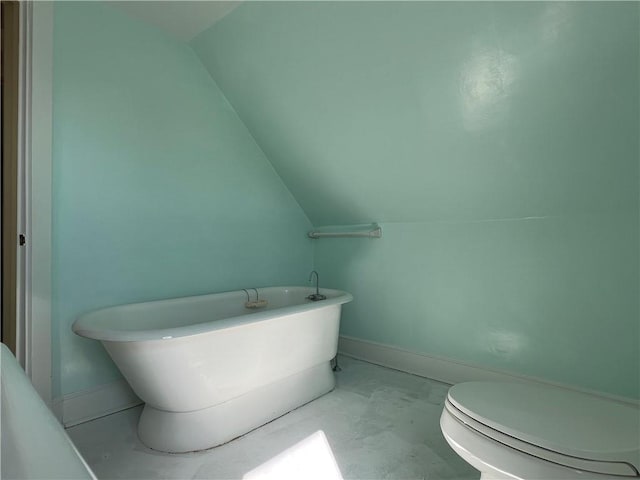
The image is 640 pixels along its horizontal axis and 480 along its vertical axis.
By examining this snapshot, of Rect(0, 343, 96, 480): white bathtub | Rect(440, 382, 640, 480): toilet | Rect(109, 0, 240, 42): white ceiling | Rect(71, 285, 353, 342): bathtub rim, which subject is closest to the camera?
Rect(0, 343, 96, 480): white bathtub

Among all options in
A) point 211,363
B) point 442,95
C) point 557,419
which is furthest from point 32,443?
point 442,95

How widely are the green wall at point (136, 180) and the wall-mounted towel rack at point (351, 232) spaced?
0.59 meters

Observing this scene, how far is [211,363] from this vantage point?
1523 mm

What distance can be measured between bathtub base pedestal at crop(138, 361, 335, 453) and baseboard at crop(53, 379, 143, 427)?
0.37m

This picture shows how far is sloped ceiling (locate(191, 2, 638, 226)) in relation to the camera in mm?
1378

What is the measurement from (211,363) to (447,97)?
1.71m

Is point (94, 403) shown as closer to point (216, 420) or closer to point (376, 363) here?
point (216, 420)

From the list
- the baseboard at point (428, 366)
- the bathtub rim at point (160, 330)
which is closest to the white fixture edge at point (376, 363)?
the baseboard at point (428, 366)

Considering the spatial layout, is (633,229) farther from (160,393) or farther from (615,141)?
(160,393)

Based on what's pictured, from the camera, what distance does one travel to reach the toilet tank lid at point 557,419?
2.98 ft

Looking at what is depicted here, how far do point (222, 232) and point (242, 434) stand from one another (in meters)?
1.31

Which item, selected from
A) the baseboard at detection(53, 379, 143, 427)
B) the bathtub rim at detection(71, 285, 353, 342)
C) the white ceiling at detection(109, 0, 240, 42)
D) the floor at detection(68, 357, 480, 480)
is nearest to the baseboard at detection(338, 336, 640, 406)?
the floor at detection(68, 357, 480, 480)

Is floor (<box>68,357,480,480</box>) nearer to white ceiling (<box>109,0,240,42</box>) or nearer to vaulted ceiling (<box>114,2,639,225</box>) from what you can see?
vaulted ceiling (<box>114,2,639,225</box>)

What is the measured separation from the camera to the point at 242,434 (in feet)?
5.36
